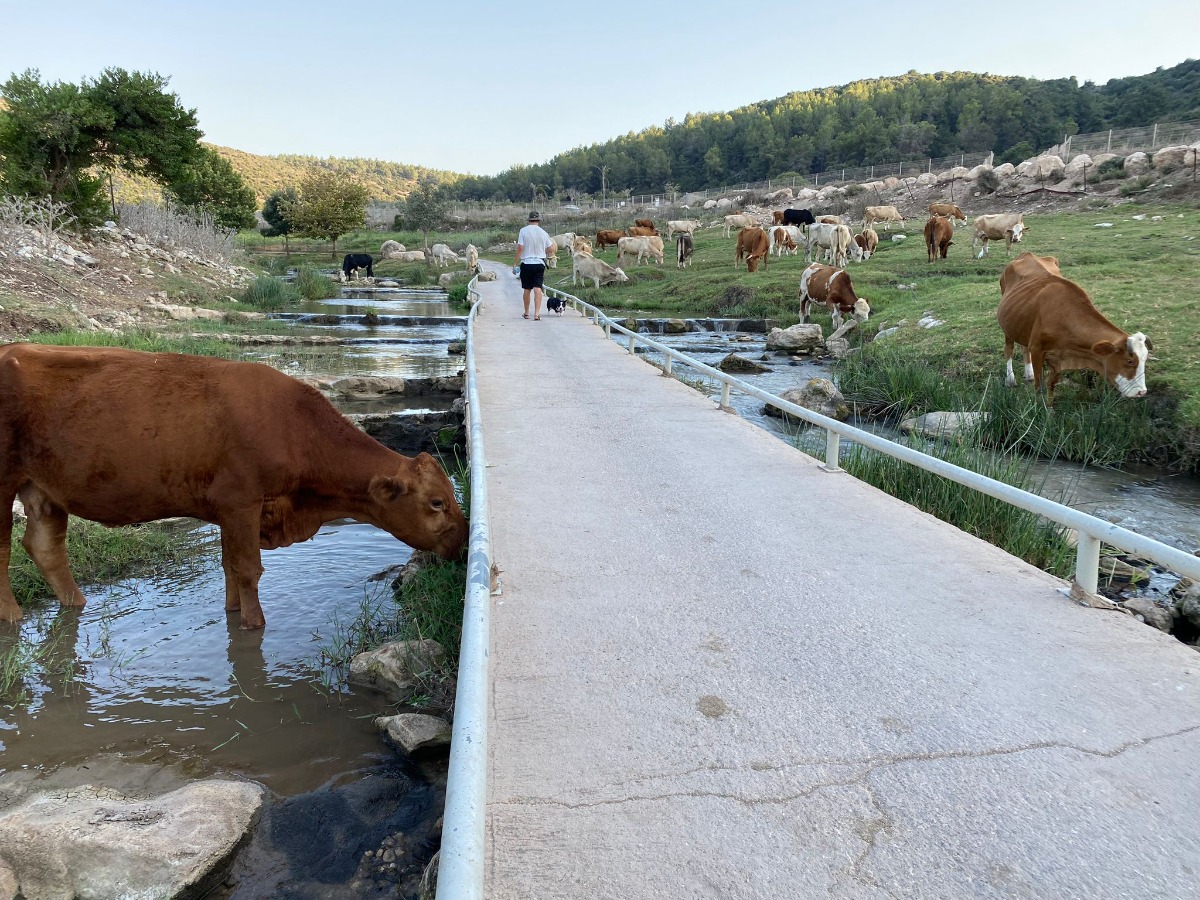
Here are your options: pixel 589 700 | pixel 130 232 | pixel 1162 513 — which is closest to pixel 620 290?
pixel 130 232

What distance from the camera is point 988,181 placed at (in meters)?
41.8

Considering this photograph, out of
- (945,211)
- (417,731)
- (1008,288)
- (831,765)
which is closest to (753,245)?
(945,211)

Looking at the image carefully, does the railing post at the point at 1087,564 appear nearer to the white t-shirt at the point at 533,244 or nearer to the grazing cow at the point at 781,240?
the white t-shirt at the point at 533,244

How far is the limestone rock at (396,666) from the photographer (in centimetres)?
428

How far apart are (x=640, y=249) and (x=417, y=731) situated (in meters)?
30.8

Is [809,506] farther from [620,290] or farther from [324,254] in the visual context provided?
[324,254]

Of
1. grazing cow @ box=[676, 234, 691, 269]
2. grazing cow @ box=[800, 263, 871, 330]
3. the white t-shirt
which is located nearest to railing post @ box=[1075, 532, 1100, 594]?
the white t-shirt

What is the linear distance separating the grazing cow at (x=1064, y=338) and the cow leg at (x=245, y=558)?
8.94 meters

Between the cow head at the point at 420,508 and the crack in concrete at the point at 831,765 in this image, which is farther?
the cow head at the point at 420,508

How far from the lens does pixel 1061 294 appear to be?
10047 mm

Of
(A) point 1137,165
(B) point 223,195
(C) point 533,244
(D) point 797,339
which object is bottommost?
(D) point 797,339

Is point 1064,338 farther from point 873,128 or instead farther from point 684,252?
point 873,128

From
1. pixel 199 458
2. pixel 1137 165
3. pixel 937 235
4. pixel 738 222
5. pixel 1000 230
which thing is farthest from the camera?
pixel 738 222

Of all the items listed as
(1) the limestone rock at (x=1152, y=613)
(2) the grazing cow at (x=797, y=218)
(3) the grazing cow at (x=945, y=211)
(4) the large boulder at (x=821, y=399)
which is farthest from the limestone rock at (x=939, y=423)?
(2) the grazing cow at (x=797, y=218)
